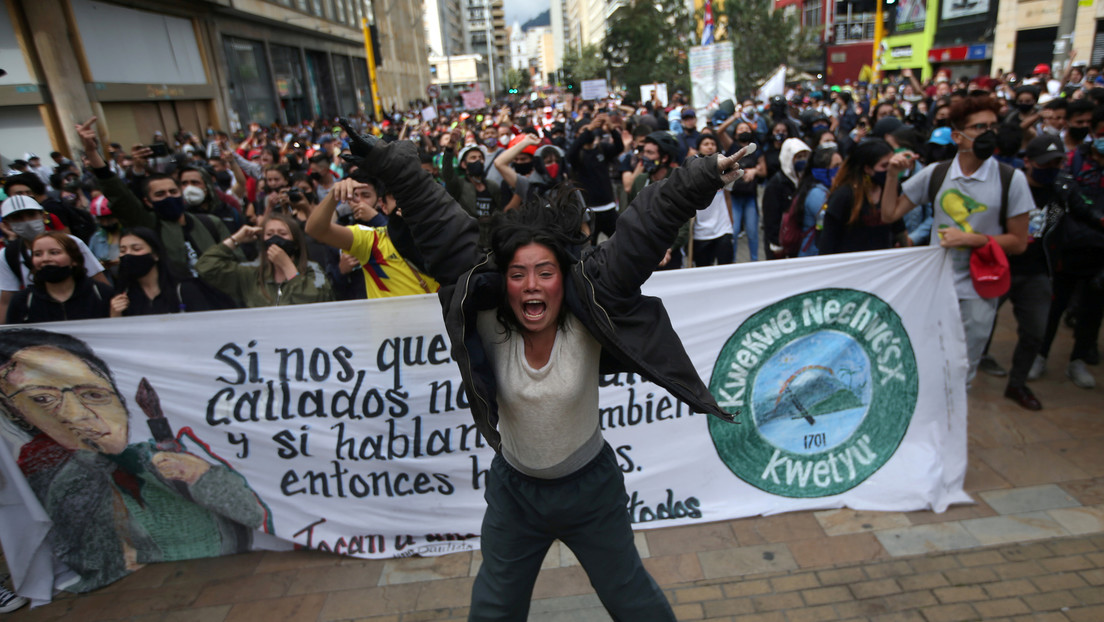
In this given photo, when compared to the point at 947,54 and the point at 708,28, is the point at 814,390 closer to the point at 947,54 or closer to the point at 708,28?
the point at 708,28

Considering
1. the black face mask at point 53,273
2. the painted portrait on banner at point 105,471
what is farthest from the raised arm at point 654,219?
the black face mask at point 53,273

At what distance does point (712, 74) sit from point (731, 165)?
12.7 m

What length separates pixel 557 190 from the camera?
2.05 m

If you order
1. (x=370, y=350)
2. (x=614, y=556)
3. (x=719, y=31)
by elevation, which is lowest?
(x=614, y=556)

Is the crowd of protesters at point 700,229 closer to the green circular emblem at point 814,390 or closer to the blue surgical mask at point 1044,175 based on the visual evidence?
the blue surgical mask at point 1044,175

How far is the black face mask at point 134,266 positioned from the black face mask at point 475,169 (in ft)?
10.3

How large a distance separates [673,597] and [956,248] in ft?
8.34

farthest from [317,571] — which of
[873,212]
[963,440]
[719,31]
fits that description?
[719,31]

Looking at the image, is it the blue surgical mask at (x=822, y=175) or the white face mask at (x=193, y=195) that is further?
the white face mask at (x=193, y=195)

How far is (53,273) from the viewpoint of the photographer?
3.67 meters

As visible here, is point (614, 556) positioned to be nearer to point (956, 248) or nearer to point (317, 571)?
point (317, 571)

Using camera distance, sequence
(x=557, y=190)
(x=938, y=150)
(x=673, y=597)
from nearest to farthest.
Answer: (x=557, y=190) → (x=673, y=597) → (x=938, y=150)

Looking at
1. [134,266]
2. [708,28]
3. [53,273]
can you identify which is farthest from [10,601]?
[708,28]

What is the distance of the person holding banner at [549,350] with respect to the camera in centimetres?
187
